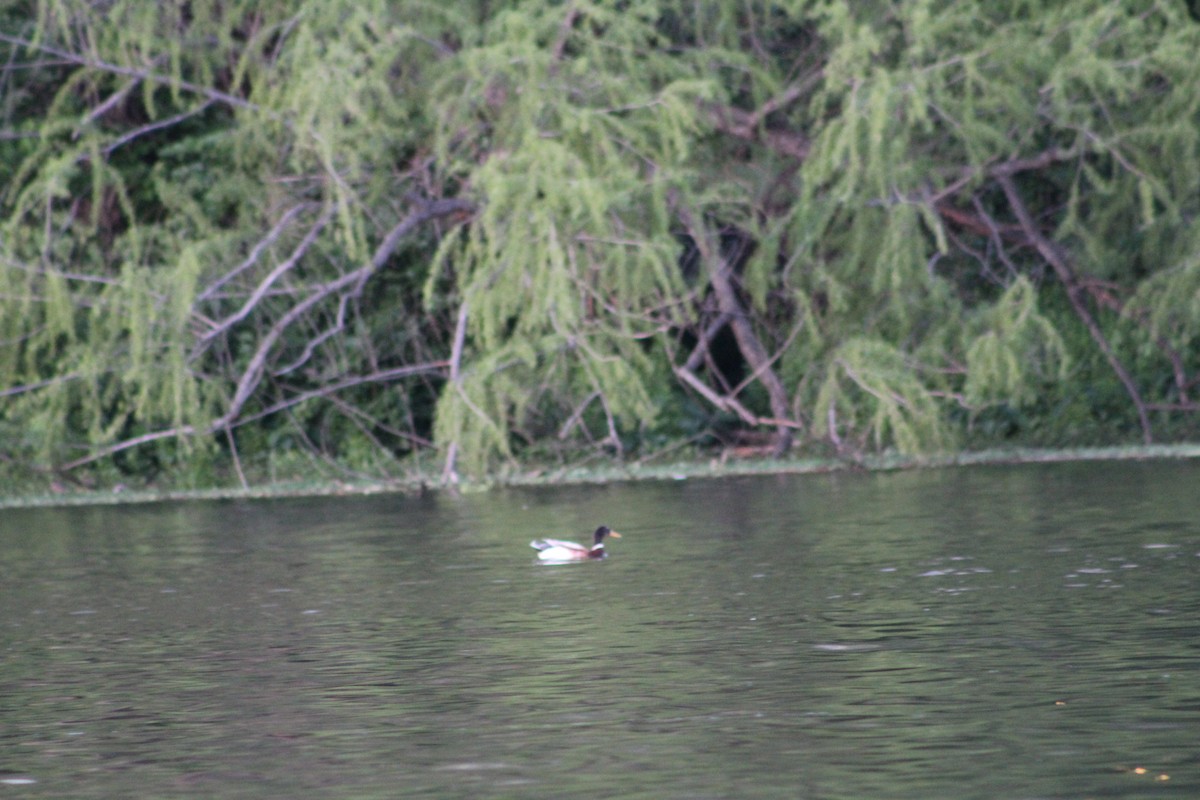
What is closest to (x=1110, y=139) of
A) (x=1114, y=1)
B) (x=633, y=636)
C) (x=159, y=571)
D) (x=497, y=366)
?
(x=1114, y=1)

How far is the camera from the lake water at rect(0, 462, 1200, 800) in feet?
24.2

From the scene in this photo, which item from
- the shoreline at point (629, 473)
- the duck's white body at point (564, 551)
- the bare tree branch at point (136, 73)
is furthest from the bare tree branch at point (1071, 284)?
the duck's white body at point (564, 551)

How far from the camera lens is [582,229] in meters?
21.3

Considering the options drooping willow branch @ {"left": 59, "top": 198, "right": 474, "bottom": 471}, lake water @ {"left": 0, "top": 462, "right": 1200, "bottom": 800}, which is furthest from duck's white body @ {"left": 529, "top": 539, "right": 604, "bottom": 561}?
drooping willow branch @ {"left": 59, "top": 198, "right": 474, "bottom": 471}

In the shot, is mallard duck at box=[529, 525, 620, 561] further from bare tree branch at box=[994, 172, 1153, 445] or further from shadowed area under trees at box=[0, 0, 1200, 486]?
bare tree branch at box=[994, 172, 1153, 445]

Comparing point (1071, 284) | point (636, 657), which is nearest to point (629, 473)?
point (1071, 284)

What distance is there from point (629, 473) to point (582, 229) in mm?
3083

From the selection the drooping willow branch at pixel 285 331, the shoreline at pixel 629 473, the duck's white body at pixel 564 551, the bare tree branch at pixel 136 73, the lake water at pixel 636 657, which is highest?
the bare tree branch at pixel 136 73

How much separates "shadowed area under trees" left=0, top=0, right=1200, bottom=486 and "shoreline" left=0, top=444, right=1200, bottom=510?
345 mm

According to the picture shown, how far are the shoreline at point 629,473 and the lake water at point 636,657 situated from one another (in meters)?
4.13

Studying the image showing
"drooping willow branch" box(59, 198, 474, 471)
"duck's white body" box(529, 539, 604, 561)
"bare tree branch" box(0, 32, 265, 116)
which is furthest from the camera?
"bare tree branch" box(0, 32, 265, 116)

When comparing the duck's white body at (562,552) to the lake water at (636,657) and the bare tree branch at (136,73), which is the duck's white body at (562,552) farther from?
the bare tree branch at (136,73)

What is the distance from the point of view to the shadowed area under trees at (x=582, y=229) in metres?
21.3

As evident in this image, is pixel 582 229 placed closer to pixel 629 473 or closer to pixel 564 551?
pixel 629 473
